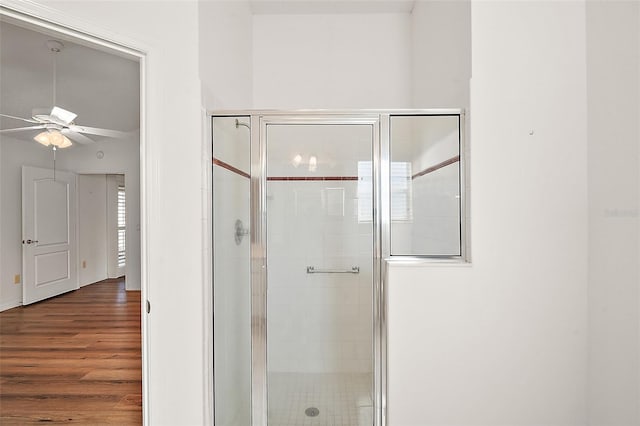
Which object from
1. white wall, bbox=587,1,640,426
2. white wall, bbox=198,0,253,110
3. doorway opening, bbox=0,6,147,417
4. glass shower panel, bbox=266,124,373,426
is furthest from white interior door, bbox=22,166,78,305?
white wall, bbox=587,1,640,426

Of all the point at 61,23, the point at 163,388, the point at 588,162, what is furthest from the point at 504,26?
the point at 163,388

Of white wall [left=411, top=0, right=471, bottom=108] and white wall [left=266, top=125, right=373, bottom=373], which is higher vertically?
white wall [left=411, top=0, right=471, bottom=108]

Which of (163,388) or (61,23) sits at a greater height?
(61,23)

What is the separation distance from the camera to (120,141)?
4.94 meters

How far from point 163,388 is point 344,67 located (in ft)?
8.37

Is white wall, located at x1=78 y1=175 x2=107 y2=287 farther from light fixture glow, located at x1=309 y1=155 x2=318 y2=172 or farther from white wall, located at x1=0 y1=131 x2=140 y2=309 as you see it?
light fixture glow, located at x1=309 y1=155 x2=318 y2=172

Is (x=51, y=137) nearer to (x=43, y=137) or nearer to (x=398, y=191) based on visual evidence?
(x=43, y=137)

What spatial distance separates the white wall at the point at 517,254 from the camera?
166 cm

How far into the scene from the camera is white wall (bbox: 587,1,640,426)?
143 centimetres

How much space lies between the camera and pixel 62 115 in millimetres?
2615

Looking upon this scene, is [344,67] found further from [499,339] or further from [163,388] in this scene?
[163,388]

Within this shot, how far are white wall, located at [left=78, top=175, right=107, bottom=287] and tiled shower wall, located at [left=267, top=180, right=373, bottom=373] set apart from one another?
13.4 ft

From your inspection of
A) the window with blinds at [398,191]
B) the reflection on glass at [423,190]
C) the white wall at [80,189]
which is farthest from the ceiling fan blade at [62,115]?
the reflection on glass at [423,190]

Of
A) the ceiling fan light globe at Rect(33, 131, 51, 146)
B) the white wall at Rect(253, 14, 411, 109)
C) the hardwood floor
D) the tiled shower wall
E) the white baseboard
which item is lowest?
the hardwood floor
